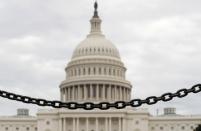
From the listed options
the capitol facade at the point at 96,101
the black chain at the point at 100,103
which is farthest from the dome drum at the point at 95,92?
the black chain at the point at 100,103

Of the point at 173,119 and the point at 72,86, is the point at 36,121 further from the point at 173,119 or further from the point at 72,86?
the point at 173,119

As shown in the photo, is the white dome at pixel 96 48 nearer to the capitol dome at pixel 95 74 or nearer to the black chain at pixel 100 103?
the capitol dome at pixel 95 74

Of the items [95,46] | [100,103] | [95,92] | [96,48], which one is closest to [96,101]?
[95,92]

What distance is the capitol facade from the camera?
14425 centimetres

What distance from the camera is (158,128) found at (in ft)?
483

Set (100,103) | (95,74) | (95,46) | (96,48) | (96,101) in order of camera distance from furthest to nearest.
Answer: (95,46), (96,48), (95,74), (96,101), (100,103)

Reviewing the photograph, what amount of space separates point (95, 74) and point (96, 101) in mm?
8865

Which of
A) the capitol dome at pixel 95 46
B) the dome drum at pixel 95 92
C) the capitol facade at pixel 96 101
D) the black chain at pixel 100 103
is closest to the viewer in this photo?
the black chain at pixel 100 103

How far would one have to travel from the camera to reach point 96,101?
144m

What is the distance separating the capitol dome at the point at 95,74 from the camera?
148 metres

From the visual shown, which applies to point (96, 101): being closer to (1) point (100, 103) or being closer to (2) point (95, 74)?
(2) point (95, 74)

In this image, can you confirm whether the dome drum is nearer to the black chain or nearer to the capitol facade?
the capitol facade

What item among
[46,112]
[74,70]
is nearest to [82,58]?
[74,70]

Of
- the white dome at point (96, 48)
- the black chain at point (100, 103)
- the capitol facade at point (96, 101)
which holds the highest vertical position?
the white dome at point (96, 48)
